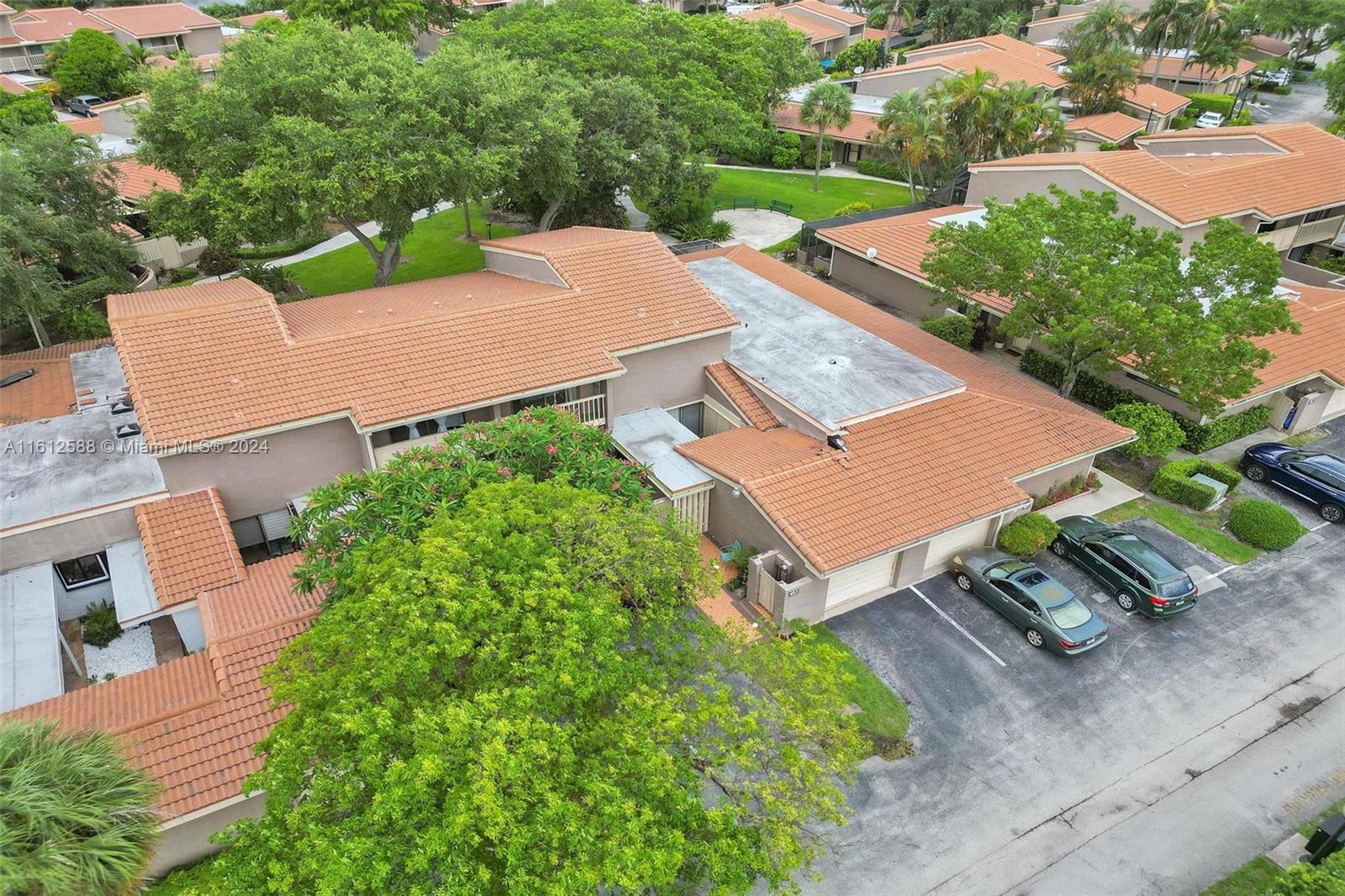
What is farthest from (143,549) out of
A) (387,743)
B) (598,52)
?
(598,52)

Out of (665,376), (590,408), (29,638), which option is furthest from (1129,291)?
(29,638)

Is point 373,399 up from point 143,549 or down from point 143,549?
up

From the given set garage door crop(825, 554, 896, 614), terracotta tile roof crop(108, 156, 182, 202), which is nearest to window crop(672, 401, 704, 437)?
garage door crop(825, 554, 896, 614)

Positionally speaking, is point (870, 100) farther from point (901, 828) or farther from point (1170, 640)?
point (901, 828)

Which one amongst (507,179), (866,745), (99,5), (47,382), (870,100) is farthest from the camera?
(99,5)

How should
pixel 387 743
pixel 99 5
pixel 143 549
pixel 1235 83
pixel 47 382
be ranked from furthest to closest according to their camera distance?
pixel 99 5 → pixel 1235 83 → pixel 47 382 → pixel 143 549 → pixel 387 743

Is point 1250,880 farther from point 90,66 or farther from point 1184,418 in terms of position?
point 90,66

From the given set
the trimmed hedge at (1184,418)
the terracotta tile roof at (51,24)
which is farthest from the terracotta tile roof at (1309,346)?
the terracotta tile roof at (51,24)
